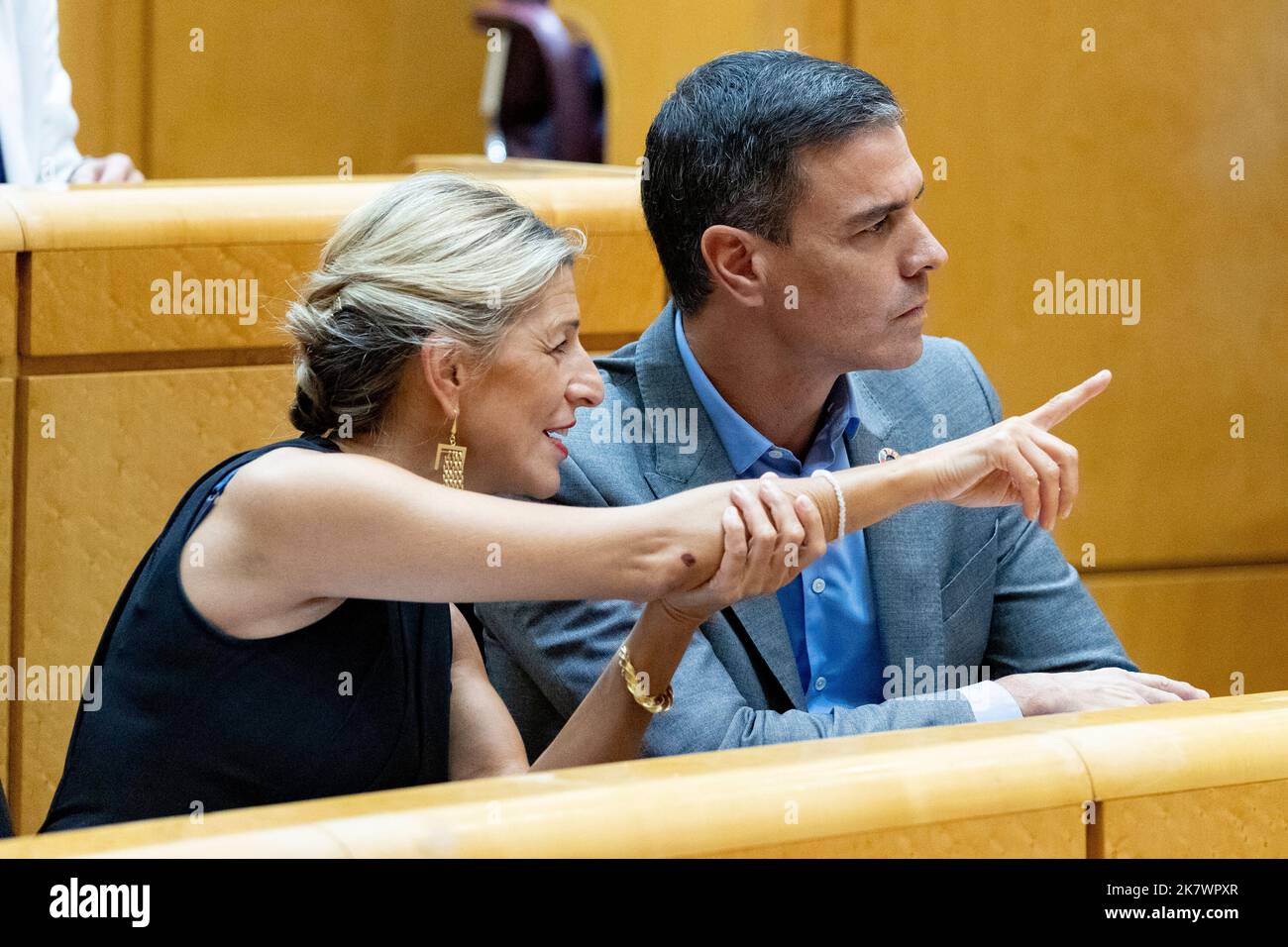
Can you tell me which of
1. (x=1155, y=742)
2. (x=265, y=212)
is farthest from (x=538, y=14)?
(x=1155, y=742)

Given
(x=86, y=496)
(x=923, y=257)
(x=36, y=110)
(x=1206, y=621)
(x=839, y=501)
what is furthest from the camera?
(x=36, y=110)

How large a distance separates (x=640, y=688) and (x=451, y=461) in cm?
30

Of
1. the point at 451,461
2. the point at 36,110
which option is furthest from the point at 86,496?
the point at 36,110

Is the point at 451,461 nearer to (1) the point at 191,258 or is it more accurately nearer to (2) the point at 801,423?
(2) the point at 801,423

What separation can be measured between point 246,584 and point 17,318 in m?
0.83

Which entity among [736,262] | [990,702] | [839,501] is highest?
[736,262]

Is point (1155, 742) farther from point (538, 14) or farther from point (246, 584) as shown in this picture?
point (538, 14)

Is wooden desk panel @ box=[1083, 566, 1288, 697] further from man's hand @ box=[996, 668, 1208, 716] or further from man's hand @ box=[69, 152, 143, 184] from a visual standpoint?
man's hand @ box=[69, 152, 143, 184]

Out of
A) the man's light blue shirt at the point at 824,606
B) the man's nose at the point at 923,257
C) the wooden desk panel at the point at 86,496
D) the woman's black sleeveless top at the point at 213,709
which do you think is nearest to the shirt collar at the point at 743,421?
the man's light blue shirt at the point at 824,606

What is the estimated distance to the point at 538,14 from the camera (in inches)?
200

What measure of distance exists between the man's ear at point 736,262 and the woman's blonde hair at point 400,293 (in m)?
0.32

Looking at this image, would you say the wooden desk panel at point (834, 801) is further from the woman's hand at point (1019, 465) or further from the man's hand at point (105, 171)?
the man's hand at point (105, 171)

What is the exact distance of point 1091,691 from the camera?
1874 millimetres

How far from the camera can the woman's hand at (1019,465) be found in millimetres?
1729
